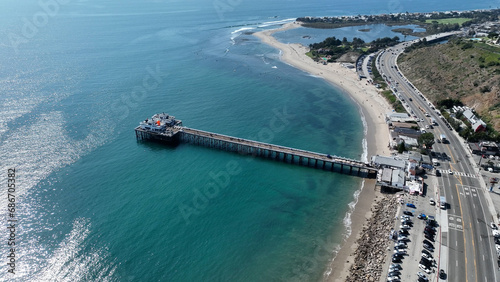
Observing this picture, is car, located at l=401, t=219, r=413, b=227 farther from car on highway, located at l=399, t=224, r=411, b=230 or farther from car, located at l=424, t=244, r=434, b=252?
car, located at l=424, t=244, r=434, b=252

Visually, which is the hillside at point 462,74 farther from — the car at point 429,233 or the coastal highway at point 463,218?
the car at point 429,233

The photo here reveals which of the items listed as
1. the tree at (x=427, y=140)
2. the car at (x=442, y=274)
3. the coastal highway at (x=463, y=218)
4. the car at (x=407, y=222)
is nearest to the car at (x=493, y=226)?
the coastal highway at (x=463, y=218)

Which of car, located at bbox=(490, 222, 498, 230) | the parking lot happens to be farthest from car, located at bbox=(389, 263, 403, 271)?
car, located at bbox=(490, 222, 498, 230)

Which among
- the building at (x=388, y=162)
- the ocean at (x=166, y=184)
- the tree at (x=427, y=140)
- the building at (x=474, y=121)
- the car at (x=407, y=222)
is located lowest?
the ocean at (x=166, y=184)

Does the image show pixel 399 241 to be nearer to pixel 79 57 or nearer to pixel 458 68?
pixel 458 68

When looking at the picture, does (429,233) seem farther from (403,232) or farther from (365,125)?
(365,125)

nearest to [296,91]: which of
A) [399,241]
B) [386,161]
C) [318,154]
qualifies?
[318,154]
